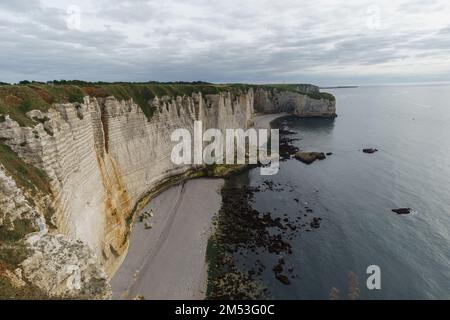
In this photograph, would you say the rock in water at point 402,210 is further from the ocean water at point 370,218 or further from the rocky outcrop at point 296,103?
the rocky outcrop at point 296,103

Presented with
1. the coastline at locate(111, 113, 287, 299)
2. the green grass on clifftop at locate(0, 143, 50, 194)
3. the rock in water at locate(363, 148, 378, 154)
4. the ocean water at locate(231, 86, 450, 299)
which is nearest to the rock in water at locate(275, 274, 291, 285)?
the ocean water at locate(231, 86, 450, 299)

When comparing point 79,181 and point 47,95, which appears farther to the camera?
point 47,95

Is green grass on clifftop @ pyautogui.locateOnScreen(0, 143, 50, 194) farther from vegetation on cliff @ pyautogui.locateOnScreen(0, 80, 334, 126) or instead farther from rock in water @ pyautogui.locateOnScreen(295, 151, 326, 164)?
rock in water @ pyautogui.locateOnScreen(295, 151, 326, 164)

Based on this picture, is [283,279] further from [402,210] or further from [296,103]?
[296,103]

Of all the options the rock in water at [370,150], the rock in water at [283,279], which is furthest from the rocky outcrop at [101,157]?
the rock in water at [370,150]

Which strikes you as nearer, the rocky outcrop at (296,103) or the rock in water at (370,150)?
the rock in water at (370,150)

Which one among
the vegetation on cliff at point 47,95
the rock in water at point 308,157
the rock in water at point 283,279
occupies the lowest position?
the rock in water at point 283,279

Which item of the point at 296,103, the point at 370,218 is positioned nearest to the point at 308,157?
the point at 370,218
